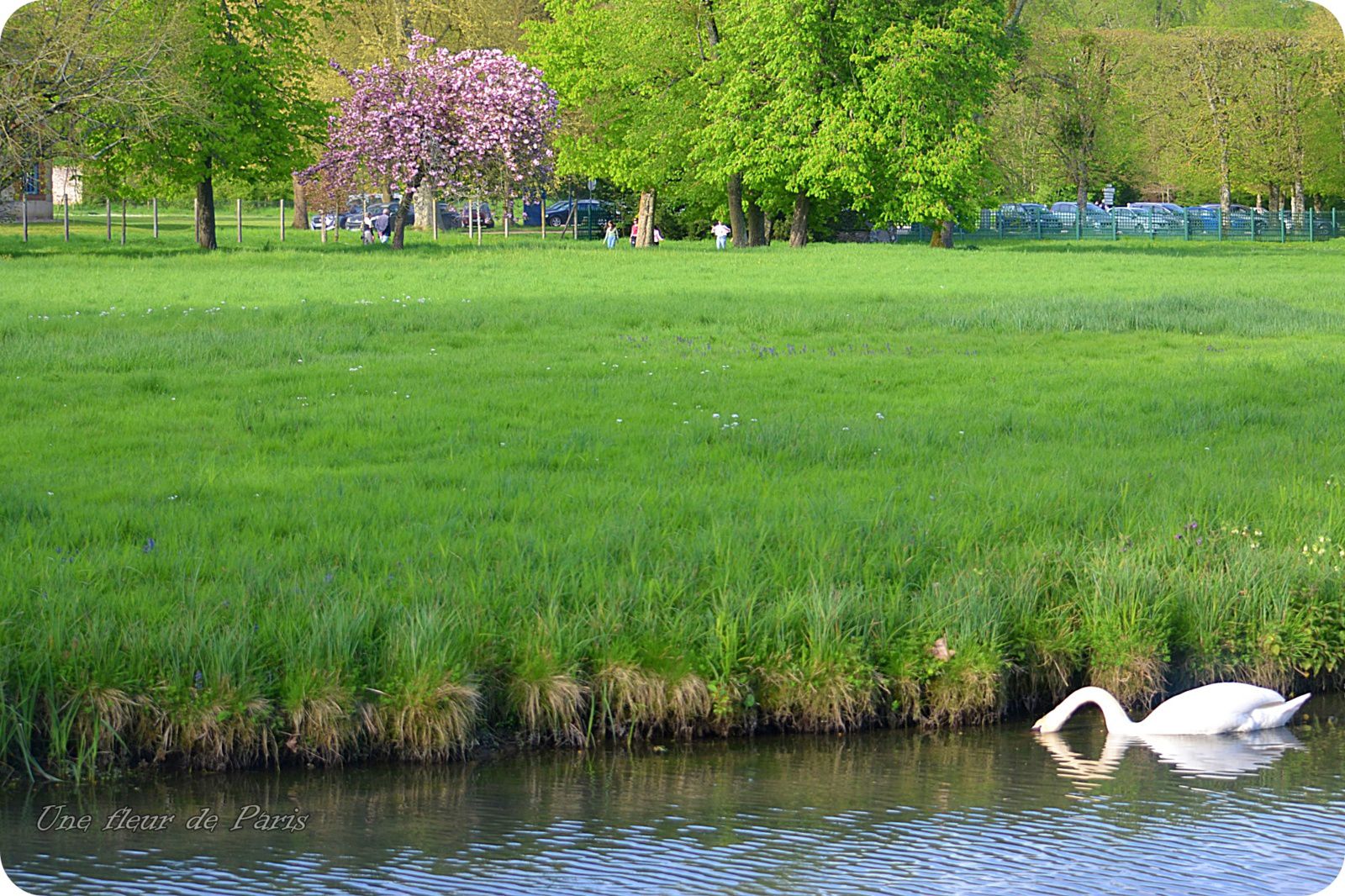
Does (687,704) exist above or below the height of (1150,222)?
below

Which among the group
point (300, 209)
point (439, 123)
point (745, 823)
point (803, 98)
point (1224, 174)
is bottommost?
point (745, 823)

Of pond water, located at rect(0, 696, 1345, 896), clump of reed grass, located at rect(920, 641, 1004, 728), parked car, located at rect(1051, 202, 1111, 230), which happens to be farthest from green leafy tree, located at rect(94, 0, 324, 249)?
parked car, located at rect(1051, 202, 1111, 230)

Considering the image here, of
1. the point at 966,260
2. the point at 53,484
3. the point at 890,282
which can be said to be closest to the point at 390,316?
the point at 53,484

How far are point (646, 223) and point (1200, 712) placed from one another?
53840 millimetres

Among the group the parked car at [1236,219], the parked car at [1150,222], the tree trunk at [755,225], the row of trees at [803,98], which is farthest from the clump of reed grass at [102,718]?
the parked car at [1236,219]

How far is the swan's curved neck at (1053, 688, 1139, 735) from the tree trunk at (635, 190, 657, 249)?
175ft

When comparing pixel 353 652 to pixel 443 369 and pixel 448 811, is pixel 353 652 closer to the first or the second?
pixel 448 811

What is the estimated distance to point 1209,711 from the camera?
23.7ft

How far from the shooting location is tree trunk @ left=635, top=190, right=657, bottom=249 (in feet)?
196

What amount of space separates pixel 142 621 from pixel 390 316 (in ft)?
Result: 49.6

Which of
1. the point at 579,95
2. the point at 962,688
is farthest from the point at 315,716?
the point at 579,95

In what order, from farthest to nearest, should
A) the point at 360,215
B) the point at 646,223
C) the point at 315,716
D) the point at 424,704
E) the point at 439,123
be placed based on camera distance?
1. the point at 360,215
2. the point at 646,223
3. the point at 439,123
4. the point at 424,704
5. the point at 315,716

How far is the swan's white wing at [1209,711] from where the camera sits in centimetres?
721

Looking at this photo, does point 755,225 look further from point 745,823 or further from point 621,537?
point 745,823
